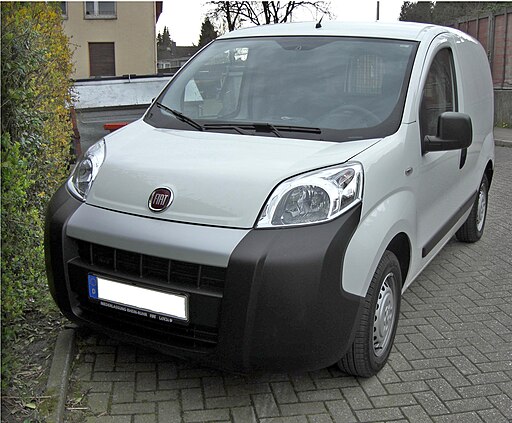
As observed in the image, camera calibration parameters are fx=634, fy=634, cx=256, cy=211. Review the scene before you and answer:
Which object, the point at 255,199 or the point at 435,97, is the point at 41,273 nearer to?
the point at 255,199

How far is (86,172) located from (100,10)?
29675 mm

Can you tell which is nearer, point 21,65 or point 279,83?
point 21,65

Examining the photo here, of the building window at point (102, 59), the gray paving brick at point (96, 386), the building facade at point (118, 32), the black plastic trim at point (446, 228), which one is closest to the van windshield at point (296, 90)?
the black plastic trim at point (446, 228)

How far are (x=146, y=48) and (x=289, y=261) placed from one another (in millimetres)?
29586

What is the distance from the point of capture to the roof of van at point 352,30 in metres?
4.03

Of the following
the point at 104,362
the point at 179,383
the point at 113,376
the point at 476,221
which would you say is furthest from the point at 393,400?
the point at 476,221

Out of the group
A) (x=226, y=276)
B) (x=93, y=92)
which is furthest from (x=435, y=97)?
(x=93, y=92)

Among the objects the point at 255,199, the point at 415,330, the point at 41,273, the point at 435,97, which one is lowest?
the point at 415,330

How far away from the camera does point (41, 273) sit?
401 centimetres

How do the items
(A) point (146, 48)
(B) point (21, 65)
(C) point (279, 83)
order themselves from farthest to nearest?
1. (A) point (146, 48)
2. (C) point (279, 83)
3. (B) point (21, 65)

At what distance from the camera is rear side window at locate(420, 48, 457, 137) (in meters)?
3.79

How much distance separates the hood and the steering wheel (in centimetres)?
26

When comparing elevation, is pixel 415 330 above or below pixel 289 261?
below

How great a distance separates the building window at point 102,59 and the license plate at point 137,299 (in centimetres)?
2959
